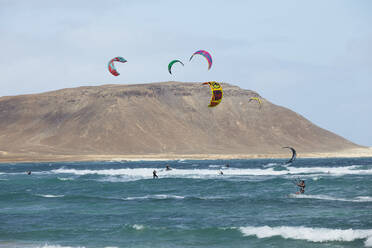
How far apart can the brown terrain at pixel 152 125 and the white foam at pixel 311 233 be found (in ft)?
400

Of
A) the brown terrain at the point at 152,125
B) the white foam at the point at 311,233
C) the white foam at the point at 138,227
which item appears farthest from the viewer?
the brown terrain at the point at 152,125

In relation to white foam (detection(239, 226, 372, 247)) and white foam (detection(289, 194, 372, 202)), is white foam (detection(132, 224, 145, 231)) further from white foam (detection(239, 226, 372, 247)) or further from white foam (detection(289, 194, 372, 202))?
white foam (detection(289, 194, 372, 202))

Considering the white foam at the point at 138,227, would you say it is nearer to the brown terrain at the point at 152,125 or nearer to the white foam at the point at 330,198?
the white foam at the point at 330,198

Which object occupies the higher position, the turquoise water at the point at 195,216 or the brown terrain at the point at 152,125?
the brown terrain at the point at 152,125

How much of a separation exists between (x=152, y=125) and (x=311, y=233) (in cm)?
14602

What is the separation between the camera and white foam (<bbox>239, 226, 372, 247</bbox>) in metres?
19.6

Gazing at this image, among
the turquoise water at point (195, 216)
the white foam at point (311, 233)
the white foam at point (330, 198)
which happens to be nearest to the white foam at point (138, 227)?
the turquoise water at point (195, 216)

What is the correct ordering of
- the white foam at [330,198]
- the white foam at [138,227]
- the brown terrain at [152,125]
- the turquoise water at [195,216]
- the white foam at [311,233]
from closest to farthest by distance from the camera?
the white foam at [311,233] < the turquoise water at [195,216] < the white foam at [138,227] < the white foam at [330,198] < the brown terrain at [152,125]

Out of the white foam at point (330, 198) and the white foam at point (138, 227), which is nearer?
the white foam at point (138, 227)

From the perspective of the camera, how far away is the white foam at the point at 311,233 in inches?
771

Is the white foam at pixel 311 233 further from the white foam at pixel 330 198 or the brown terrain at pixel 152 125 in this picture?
the brown terrain at pixel 152 125

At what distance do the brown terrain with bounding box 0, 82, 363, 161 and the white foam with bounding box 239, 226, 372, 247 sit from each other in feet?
400

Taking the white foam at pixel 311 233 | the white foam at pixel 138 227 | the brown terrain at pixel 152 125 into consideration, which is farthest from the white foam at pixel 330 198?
the brown terrain at pixel 152 125

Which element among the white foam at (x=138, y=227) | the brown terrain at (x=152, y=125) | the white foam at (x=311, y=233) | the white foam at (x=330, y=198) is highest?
the brown terrain at (x=152, y=125)
